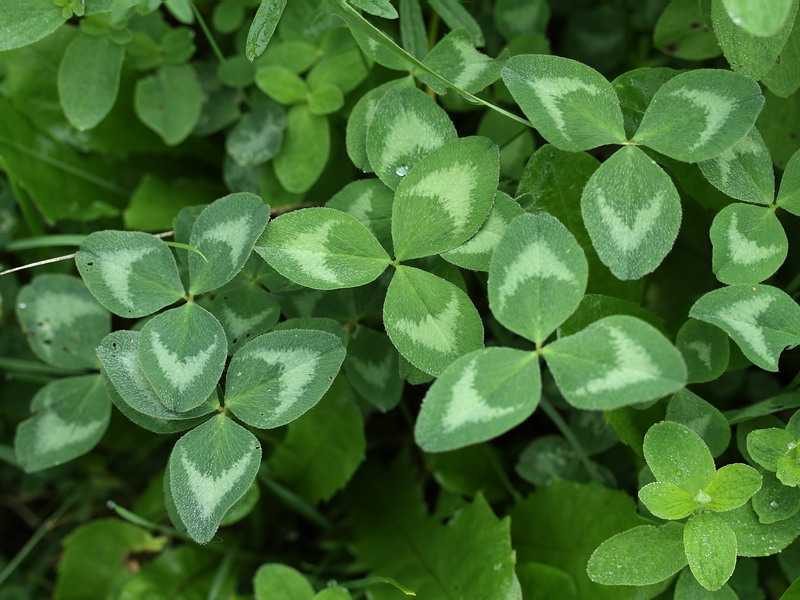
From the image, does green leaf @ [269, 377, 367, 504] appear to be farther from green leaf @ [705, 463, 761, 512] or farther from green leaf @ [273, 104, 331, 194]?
green leaf @ [705, 463, 761, 512]

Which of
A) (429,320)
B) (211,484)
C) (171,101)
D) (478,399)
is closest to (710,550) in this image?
(478,399)

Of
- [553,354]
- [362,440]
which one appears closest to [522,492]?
[362,440]

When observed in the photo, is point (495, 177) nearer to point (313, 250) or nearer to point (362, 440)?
point (313, 250)

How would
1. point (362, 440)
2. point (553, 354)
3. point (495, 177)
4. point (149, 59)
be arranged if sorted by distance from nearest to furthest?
point (553, 354) → point (495, 177) → point (362, 440) → point (149, 59)

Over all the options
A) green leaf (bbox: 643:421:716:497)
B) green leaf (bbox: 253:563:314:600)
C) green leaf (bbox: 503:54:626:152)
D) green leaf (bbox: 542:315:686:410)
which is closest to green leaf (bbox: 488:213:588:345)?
green leaf (bbox: 542:315:686:410)

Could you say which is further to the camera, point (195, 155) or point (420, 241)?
point (195, 155)

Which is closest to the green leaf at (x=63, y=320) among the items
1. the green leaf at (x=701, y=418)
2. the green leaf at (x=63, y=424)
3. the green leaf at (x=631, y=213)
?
the green leaf at (x=63, y=424)
